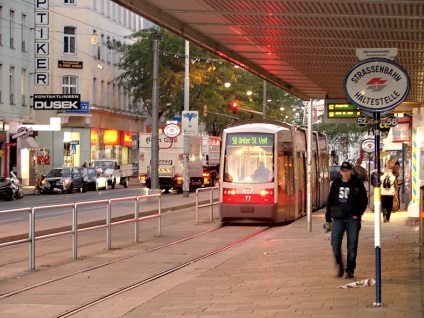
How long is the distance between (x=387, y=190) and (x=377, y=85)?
17672 millimetres

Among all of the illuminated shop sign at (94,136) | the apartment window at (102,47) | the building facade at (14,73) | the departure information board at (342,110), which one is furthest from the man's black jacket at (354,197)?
the apartment window at (102,47)

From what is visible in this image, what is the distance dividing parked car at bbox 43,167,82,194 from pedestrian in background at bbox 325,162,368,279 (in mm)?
43179

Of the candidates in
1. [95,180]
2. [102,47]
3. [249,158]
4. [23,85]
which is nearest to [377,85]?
[249,158]

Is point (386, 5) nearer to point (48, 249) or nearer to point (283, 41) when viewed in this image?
point (283, 41)

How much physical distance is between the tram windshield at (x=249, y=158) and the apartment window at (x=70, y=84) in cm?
4896

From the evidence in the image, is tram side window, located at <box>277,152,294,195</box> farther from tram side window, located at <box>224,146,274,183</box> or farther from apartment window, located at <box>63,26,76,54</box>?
apartment window, located at <box>63,26,76,54</box>

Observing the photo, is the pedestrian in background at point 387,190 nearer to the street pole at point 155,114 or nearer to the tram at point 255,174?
the tram at point 255,174

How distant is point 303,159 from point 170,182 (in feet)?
77.6

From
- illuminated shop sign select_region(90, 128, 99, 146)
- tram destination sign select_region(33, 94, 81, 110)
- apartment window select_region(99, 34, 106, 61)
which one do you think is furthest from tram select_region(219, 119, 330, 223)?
apartment window select_region(99, 34, 106, 61)

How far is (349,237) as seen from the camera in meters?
14.8

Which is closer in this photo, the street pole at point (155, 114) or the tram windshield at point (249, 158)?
the tram windshield at point (249, 158)

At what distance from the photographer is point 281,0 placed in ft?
40.1

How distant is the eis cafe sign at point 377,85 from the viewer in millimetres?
11567

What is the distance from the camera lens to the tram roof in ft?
41.8
